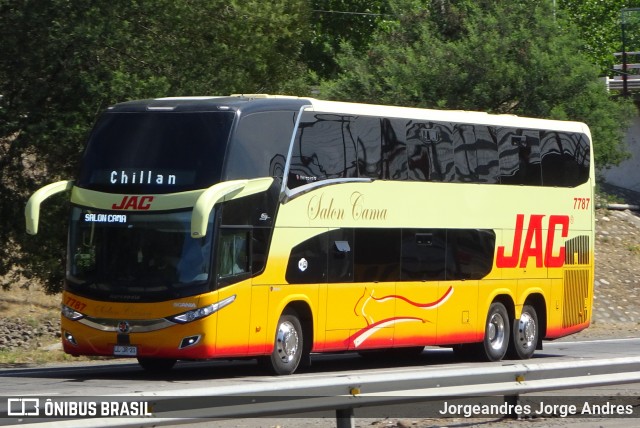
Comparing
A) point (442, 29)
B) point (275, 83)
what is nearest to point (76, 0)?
point (275, 83)

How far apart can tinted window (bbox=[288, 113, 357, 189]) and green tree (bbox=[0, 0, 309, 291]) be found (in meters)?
5.70

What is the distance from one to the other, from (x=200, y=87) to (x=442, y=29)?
14016 mm

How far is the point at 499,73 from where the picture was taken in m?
32.6

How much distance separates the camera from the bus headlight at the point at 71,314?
55.0 ft

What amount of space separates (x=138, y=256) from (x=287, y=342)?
2505 millimetres

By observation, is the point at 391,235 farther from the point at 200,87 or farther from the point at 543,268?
the point at 200,87

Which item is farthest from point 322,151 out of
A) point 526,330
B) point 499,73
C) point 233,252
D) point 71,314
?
point 499,73

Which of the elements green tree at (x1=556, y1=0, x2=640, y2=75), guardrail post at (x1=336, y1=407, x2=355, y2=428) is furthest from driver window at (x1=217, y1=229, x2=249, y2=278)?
green tree at (x1=556, y1=0, x2=640, y2=75)

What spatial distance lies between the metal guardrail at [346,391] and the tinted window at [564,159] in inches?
388

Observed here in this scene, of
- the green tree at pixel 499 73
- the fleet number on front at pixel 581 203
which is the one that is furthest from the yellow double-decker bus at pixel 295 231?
the green tree at pixel 499 73

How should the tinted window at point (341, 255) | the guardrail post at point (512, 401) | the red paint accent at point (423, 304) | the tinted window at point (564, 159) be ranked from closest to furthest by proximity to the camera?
the guardrail post at point (512, 401)
the tinted window at point (341, 255)
the red paint accent at point (423, 304)
the tinted window at point (564, 159)

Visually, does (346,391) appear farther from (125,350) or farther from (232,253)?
(125,350)

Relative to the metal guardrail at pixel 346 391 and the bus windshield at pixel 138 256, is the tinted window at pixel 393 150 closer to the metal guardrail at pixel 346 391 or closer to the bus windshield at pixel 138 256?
the bus windshield at pixel 138 256

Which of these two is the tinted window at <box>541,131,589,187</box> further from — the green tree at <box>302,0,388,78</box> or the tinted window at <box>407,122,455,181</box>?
the green tree at <box>302,0,388,78</box>
